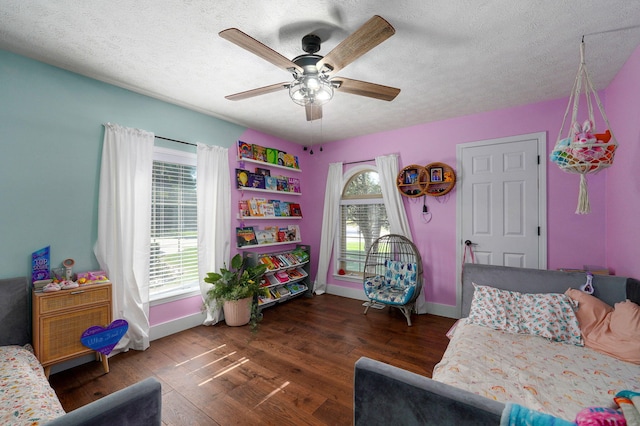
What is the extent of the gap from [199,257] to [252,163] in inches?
61.9

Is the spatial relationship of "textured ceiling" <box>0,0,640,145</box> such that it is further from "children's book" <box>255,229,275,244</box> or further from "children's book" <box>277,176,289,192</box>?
"children's book" <box>255,229,275,244</box>

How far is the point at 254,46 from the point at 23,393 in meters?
2.36

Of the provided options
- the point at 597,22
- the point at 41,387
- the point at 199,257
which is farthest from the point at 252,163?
the point at 597,22

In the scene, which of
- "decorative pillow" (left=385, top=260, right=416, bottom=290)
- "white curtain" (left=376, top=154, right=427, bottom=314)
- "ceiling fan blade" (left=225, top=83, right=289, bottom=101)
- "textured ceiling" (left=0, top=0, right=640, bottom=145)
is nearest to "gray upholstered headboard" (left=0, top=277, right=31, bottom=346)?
"textured ceiling" (left=0, top=0, right=640, bottom=145)

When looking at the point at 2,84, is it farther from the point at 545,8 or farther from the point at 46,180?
the point at 545,8

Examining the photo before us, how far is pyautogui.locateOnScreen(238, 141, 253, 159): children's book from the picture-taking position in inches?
148

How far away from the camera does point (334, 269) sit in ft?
15.4

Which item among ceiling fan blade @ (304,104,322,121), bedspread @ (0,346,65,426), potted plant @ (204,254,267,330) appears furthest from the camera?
potted plant @ (204,254,267,330)

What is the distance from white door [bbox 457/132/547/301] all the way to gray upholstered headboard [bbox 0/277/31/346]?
4.49 metres

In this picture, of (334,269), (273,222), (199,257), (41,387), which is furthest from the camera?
(334,269)

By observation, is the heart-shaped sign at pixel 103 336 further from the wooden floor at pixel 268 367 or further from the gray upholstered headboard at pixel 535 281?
the gray upholstered headboard at pixel 535 281

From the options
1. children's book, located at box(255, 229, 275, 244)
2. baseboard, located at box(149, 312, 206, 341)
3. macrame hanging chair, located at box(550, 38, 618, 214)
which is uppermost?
macrame hanging chair, located at box(550, 38, 618, 214)

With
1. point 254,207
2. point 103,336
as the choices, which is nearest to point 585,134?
point 254,207

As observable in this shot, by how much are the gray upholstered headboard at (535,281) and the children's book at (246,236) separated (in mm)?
2783
